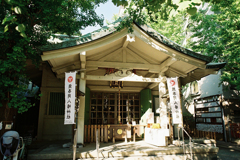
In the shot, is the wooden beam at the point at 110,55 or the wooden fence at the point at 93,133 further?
the wooden fence at the point at 93,133

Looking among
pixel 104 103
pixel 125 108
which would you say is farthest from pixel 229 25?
pixel 104 103

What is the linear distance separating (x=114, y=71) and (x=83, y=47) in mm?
1887

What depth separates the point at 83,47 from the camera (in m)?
6.30

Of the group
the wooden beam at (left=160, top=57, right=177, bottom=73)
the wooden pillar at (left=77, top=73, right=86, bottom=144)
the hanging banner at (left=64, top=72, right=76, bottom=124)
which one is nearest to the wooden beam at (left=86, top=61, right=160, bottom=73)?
the wooden beam at (left=160, top=57, right=177, bottom=73)

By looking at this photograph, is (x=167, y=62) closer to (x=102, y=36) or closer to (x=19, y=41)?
(x=102, y=36)

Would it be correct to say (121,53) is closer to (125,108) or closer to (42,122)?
(125,108)

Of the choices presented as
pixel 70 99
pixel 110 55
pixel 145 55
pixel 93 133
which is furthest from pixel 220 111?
pixel 70 99

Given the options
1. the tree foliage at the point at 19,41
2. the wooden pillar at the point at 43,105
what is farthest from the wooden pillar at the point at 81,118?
the wooden pillar at the point at 43,105

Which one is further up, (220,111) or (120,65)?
(120,65)

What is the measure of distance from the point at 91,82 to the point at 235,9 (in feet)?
29.2

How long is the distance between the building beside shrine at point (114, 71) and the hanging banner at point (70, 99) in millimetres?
798

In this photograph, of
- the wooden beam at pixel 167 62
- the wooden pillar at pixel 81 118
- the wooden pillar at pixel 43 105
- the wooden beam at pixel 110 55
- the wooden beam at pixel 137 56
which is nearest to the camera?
the wooden pillar at pixel 81 118

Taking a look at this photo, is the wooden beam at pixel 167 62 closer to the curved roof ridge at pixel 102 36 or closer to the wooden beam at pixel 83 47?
the curved roof ridge at pixel 102 36

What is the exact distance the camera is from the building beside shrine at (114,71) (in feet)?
21.3
